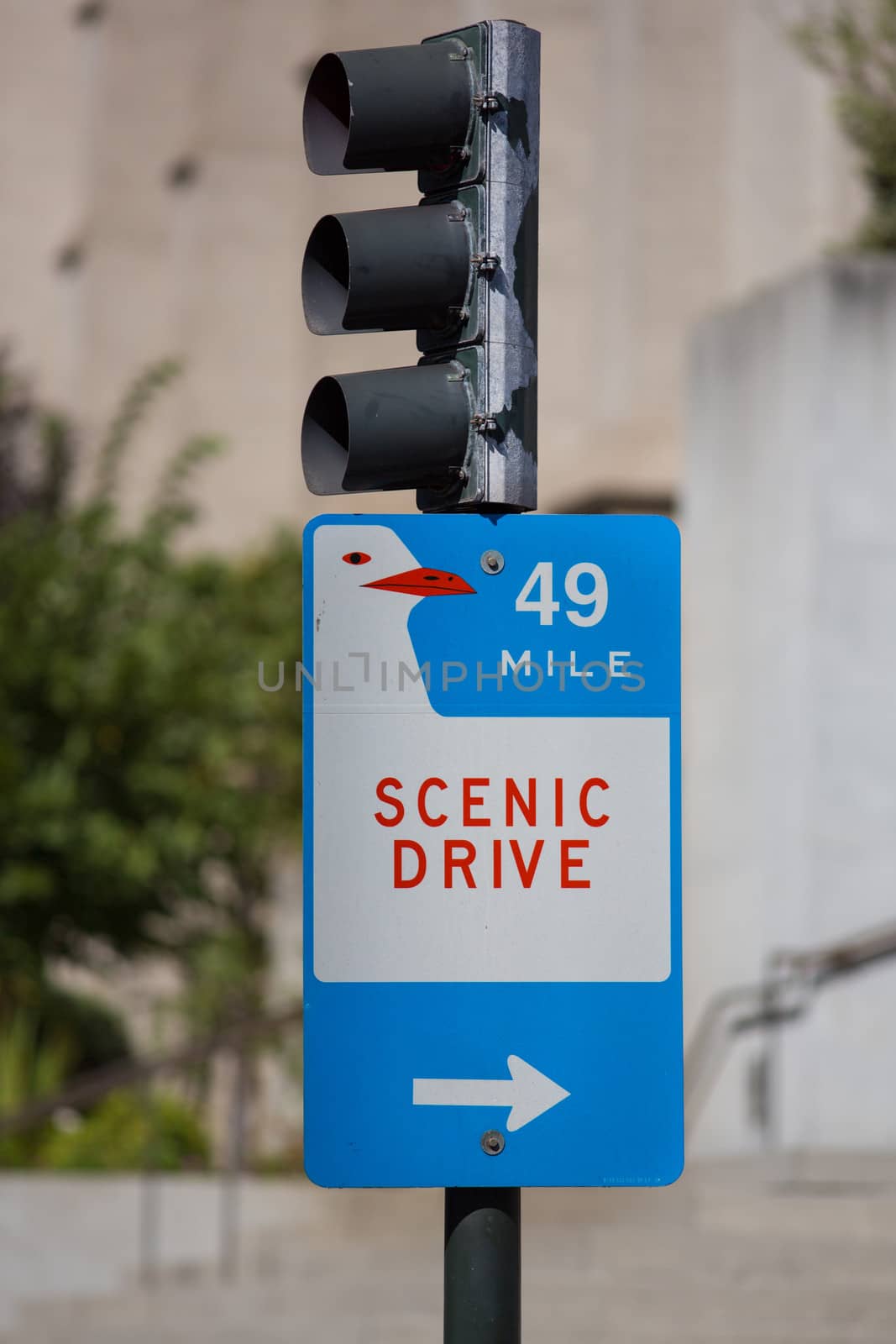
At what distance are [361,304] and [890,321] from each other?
885 centimetres

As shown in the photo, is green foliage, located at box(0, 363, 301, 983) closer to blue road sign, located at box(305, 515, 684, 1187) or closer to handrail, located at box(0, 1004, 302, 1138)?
handrail, located at box(0, 1004, 302, 1138)

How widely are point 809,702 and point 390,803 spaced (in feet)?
27.7

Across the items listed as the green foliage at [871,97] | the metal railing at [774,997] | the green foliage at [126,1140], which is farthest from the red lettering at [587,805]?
the green foliage at [126,1140]

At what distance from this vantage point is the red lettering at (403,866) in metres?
2.87

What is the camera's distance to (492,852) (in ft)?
9.41

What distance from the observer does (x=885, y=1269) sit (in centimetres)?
817

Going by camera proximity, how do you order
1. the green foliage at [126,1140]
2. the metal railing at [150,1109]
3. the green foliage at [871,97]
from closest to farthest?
1. the metal railing at [150,1109]
2. the green foliage at [871,97]
3. the green foliage at [126,1140]

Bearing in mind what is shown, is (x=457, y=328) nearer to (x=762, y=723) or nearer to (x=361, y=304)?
(x=361, y=304)

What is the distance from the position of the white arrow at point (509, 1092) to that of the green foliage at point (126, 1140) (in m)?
10.5

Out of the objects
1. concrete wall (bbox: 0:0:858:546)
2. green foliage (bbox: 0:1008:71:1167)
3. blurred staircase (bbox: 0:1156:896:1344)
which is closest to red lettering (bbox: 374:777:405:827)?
blurred staircase (bbox: 0:1156:896:1344)

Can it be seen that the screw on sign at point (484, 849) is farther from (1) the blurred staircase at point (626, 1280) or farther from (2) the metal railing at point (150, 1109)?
(2) the metal railing at point (150, 1109)

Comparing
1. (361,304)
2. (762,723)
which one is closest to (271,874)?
(762,723)

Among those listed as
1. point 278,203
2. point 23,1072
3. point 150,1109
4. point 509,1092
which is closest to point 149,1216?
point 150,1109

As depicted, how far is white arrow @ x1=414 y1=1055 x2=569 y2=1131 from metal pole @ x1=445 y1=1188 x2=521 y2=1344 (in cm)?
18
